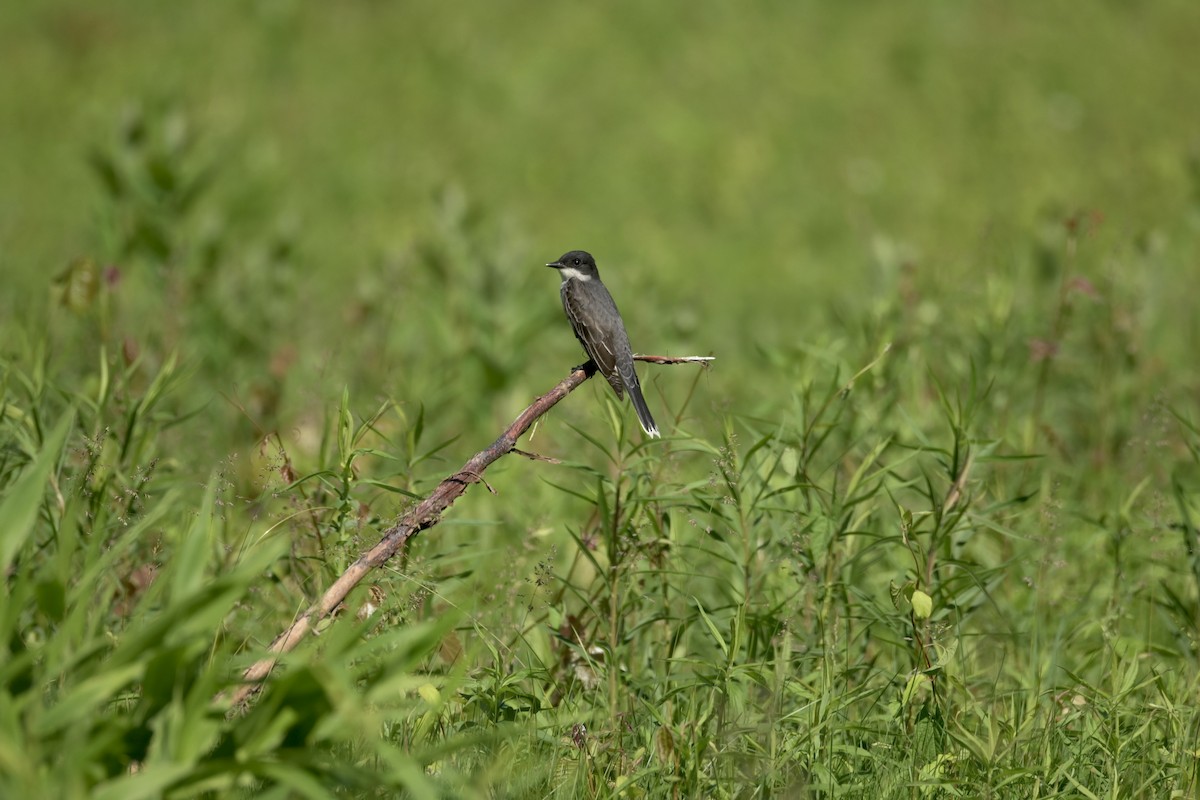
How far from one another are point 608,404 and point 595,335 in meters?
1.53

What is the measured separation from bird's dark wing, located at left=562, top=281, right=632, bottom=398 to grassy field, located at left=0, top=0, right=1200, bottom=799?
0.44 meters

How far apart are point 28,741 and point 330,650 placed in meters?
0.56

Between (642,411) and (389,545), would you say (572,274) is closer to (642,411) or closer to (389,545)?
(642,411)

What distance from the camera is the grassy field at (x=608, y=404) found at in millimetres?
3053

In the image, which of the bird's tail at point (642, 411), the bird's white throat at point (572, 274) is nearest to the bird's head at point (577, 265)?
the bird's white throat at point (572, 274)

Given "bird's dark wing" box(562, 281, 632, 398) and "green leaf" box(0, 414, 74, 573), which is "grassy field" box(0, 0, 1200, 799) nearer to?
"green leaf" box(0, 414, 74, 573)

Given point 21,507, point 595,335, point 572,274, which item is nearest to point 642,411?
point 595,335

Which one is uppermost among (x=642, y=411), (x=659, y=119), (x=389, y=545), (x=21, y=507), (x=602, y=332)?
(x=21, y=507)

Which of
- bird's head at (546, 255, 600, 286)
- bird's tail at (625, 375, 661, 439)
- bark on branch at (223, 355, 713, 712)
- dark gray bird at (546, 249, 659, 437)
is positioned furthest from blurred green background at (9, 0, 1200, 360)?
bark on branch at (223, 355, 713, 712)

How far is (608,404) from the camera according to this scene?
3.88 metres

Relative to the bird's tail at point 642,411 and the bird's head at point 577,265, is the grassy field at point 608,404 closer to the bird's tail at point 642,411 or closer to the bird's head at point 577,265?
the bird's tail at point 642,411

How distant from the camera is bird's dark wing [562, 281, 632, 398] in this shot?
5.08 metres

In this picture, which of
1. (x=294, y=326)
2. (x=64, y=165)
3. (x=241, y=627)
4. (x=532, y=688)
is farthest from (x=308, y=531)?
(x=64, y=165)

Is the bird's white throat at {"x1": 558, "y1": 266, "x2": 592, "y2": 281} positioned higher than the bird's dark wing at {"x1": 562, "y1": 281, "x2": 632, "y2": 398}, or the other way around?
the bird's white throat at {"x1": 558, "y1": 266, "x2": 592, "y2": 281}
